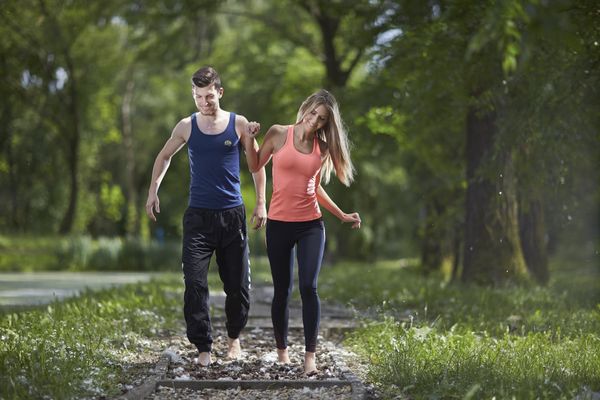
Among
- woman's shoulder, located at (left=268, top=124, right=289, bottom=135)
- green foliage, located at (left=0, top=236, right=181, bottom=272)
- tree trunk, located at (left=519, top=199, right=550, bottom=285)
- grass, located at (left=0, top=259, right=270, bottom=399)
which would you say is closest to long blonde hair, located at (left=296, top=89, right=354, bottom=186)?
woman's shoulder, located at (left=268, top=124, right=289, bottom=135)

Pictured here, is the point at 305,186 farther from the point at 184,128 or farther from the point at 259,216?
the point at 184,128

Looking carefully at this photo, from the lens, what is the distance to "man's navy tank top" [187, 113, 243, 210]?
7.24 meters

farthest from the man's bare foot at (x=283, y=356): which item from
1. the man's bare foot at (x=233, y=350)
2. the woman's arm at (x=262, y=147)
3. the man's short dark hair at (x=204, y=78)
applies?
the man's short dark hair at (x=204, y=78)

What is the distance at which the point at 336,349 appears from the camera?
28.0ft

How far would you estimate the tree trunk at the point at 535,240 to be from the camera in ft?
53.4

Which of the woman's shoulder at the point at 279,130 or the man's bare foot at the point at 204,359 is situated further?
the man's bare foot at the point at 204,359

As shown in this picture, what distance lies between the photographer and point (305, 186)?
695 cm

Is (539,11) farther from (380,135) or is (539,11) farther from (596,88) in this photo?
(380,135)

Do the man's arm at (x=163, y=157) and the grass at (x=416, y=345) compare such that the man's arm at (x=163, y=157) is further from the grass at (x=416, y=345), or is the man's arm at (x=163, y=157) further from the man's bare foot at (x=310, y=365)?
the man's bare foot at (x=310, y=365)

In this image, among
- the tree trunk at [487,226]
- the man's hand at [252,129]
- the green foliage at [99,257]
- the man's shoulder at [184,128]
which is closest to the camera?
the man's hand at [252,129]

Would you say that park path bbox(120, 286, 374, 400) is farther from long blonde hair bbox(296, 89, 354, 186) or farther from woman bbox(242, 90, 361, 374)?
Answer: long blonde hair bbox(296, 89, 354, 186)

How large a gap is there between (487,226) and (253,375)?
7756 mm

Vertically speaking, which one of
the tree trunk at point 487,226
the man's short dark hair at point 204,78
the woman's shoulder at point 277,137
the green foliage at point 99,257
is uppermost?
the man's short dark hair at point 204,78

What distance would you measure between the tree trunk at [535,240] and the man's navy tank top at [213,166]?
32.5ft
